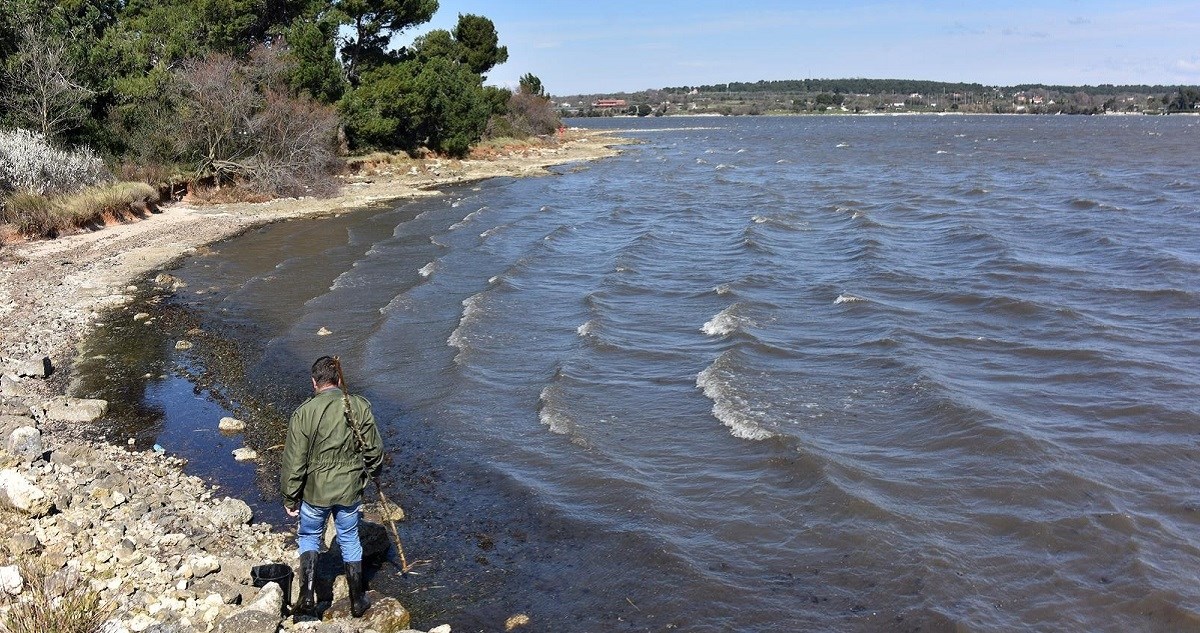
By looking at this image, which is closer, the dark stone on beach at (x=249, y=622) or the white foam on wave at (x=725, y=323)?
the dark stone on beach at (x=249, y=622)

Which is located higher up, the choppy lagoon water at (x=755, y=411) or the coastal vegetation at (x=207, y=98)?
the coastal vegetation at (x=207, y=98)

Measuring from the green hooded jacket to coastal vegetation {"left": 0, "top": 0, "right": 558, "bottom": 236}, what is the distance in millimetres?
20778

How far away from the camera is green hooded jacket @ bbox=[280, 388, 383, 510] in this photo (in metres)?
7.07

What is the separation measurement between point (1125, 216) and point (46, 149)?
3275 cm

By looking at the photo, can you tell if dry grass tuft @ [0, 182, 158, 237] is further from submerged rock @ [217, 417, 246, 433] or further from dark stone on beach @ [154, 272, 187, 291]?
submerged rock @ [217, 417, 246, 433]

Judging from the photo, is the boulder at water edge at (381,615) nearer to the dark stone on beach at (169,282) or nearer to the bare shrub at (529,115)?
the dark stone on beach at (169,282)

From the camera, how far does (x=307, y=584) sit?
7.44m

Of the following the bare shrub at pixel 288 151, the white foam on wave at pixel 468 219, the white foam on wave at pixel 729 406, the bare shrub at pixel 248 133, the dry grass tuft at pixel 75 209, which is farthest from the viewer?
the bare shrub at pixel 288 151

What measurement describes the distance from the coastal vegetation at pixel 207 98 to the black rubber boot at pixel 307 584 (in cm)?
2067

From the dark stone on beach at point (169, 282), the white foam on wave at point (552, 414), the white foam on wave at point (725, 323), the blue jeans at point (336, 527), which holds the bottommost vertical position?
the white foam on wave at point (552, 414)

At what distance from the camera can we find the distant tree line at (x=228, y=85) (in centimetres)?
2953

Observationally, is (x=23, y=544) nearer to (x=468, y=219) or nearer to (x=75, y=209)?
(x=75, y=209)

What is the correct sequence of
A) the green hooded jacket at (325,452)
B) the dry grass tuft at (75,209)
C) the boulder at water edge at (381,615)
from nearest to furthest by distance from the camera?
the green hooded jacket at (325,452), the boulder at water edge at (381,615), the dry grass tuft at (75,209)

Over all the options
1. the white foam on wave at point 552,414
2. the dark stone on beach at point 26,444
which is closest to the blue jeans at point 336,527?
the dark stone on beach at point 26,444
